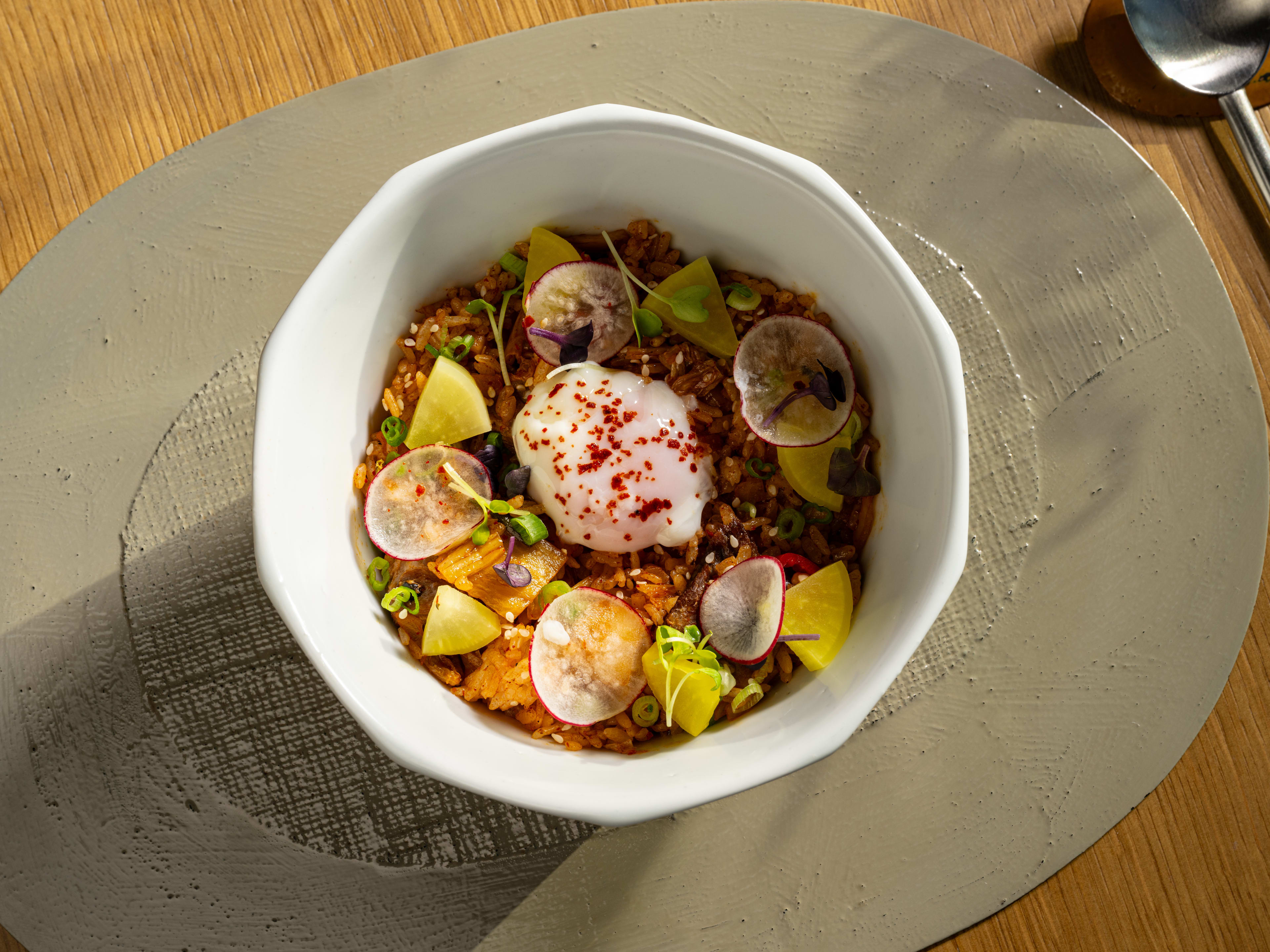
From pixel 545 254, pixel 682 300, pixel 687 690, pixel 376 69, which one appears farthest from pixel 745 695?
pixel 376 69

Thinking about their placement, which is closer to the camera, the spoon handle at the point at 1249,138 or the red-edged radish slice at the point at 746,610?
the red-edged radish slice at the point at 746,610

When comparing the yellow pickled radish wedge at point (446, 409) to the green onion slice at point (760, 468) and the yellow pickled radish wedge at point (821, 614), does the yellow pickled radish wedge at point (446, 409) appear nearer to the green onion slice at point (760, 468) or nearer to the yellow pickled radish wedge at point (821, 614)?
the green onion slice at point (760, 468)

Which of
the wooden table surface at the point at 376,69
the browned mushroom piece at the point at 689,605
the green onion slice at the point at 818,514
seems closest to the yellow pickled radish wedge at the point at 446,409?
the browned mushroom piece at the point at 689,605

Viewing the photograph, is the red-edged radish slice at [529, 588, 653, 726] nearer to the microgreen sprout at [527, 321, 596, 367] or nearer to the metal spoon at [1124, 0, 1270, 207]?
the microgreen sprout at [527, 321, 596, 367]

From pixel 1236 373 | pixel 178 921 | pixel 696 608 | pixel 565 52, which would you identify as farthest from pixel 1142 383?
pixel 178 921

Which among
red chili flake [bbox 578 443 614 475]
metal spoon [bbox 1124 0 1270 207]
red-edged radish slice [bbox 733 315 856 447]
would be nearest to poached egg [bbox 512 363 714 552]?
red chili flake [bbox 578 443 614 475]
